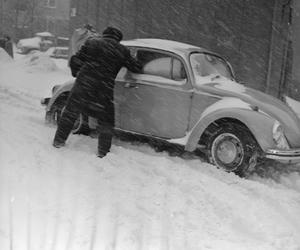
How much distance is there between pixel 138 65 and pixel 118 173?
185cm

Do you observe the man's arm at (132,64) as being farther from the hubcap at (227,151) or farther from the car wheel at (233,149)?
the hubcap at (227,151)

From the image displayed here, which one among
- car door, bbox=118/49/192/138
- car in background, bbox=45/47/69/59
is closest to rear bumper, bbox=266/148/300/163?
car door, bbox=118/49/192/138

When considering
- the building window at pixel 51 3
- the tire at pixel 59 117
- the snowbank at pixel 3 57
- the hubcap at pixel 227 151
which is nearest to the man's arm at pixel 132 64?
the tire at pixel 59 117

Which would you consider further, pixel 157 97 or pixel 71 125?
pixel 157 97

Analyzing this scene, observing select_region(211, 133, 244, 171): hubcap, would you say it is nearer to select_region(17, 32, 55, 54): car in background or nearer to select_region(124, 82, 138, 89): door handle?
select_region(124, 82, 138, 89): door handle

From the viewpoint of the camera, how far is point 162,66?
6.93m

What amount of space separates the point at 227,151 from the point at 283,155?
70 centimetres

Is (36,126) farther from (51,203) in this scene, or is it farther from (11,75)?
(11,75)

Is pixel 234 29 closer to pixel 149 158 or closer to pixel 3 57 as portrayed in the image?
pixel 149 158

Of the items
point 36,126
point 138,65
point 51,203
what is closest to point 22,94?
point 36,126

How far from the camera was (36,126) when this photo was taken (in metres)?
7.48

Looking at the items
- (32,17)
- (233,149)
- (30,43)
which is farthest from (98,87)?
(32,17)

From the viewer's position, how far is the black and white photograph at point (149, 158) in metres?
4.28

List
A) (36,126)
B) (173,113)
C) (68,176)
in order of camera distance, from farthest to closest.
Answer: (36,126) < (173,113) < (68,176)
